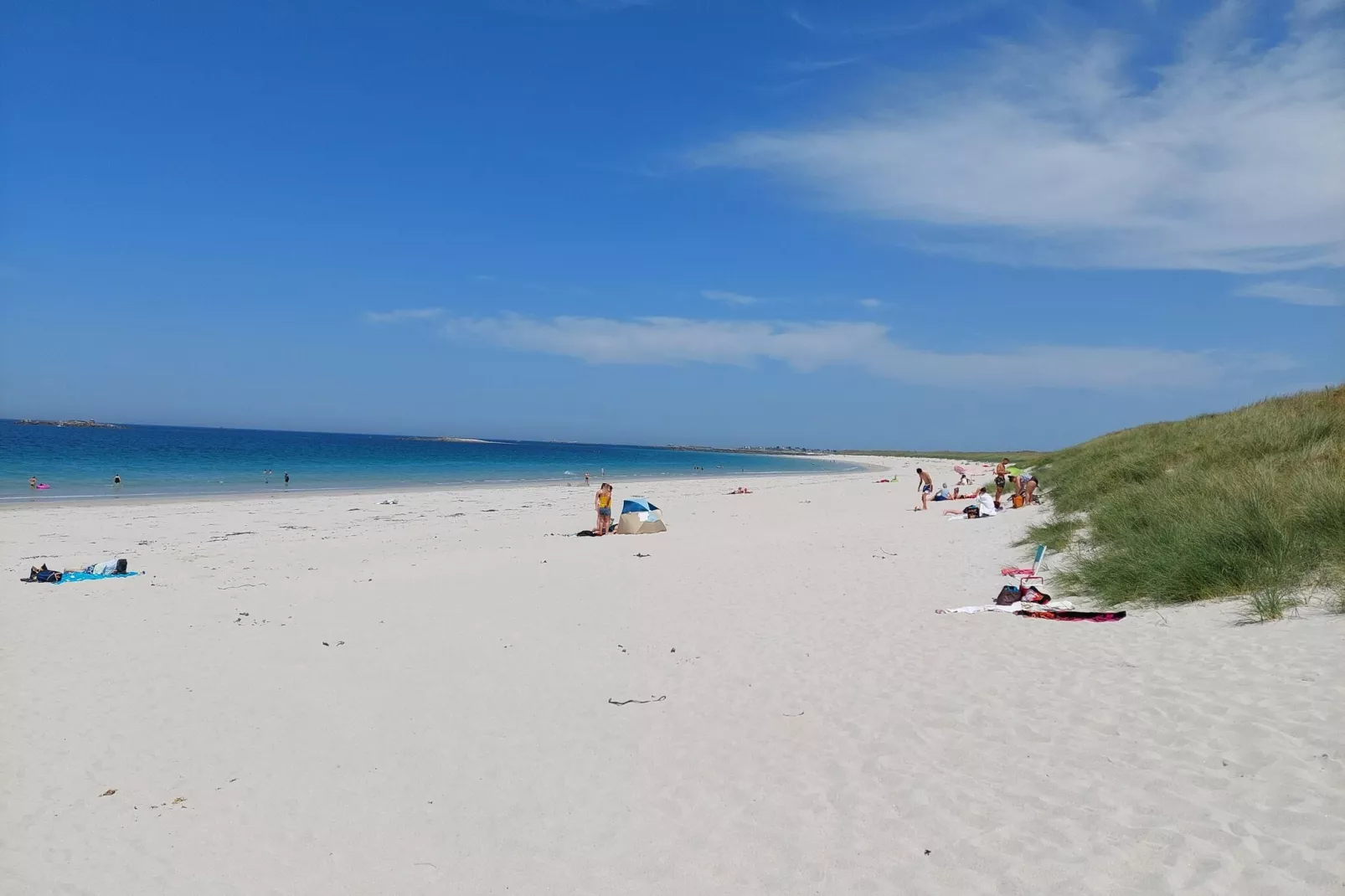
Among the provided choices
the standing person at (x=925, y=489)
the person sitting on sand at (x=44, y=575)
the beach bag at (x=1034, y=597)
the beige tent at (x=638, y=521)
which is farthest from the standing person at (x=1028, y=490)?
the person sitting on sand at (x=44, y=575)

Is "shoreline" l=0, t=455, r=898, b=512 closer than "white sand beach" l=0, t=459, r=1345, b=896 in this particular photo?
No

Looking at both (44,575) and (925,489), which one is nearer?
(44,575)

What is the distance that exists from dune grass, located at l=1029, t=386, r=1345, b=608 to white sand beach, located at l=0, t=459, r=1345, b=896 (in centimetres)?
102

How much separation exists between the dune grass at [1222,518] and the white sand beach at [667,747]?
1.02 metres

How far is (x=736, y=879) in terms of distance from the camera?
12.2 ft

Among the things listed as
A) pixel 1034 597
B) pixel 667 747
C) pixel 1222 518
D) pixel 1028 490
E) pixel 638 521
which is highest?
pixel 1222 518

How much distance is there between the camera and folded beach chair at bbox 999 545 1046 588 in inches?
379

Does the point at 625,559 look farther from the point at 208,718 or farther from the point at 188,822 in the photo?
the point at 188,822

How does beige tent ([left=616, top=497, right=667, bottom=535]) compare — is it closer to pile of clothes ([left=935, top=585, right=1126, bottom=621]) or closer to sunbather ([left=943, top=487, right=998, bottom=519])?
sunbather ([left=943, top=487, right=998, bottom=519])

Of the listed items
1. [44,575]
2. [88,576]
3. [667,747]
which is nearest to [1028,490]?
[667,747]

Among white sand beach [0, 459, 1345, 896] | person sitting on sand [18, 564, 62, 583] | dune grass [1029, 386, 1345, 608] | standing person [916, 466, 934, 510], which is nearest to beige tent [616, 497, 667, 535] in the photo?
white sand beach [0, 459, 1345, 896]

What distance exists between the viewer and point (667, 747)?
5.28 metres

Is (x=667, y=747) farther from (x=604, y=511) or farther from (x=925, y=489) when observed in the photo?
(x=925, y=489)

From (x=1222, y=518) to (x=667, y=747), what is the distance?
266 inches
